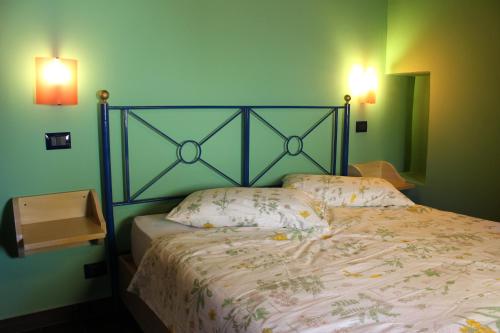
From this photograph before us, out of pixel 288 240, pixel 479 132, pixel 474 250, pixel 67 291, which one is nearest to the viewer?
pixel 474 250

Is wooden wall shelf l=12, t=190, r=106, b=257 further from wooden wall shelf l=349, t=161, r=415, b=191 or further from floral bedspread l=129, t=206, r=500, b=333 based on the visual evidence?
wooden wall shelf l=349, t=161, r=415, b=191

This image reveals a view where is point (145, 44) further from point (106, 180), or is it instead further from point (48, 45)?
point (106, 180)

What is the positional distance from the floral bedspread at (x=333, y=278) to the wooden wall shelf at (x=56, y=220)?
0.37 meters

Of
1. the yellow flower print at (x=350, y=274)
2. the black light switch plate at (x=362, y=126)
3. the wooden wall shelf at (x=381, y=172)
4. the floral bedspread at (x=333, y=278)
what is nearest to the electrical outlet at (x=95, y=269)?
the floral bedspread at (x=333, y=278)

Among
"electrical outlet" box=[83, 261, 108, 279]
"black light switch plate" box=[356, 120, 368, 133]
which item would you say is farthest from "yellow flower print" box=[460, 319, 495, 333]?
"black light switch plate" box=[356, 120, 368, 133]

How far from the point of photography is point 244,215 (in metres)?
2.34

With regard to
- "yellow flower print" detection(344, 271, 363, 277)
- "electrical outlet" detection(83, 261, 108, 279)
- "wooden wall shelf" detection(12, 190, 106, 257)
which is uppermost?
"wooden wall shelf" detection(12, 190, 106, 257)

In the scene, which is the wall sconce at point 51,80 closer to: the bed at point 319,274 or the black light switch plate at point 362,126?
the bed at point 319,274

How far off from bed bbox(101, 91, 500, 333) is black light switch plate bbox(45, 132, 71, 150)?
7.4 inches

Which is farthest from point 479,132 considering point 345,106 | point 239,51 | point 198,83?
point 198,83

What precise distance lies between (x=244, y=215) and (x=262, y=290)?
2.63ft

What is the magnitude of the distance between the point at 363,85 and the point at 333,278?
2.10 m

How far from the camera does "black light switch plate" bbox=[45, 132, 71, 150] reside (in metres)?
2.34

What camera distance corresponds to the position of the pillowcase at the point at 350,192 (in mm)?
2826
